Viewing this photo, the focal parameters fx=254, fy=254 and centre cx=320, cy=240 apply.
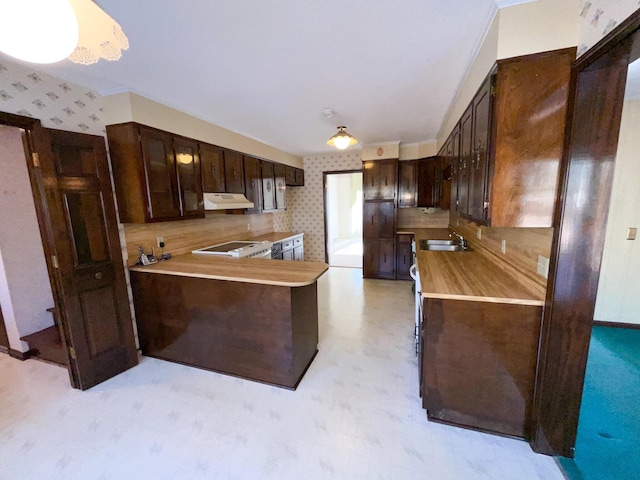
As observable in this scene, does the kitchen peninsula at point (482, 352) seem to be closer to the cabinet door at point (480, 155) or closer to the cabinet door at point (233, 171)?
the cabinet door at point (480, 155)

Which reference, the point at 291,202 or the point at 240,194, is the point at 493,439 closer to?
the point at 240,194

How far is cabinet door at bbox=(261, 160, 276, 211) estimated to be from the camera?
4.27 m

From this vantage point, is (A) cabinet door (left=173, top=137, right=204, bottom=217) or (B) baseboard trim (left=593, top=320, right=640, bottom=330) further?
(B) baseboard trim (left=593, top=320, right=640, bottom=330)

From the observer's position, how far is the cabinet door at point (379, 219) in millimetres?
4699

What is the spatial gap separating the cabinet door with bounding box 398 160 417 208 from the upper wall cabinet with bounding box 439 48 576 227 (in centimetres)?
319

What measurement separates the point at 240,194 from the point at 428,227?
3.59 m

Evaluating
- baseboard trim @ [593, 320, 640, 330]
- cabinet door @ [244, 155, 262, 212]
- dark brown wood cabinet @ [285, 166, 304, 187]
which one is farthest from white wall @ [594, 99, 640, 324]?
dark brown wood cabinet @ [285, 166, 304, 187]

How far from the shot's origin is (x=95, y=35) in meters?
0.92

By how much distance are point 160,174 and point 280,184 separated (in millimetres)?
2488

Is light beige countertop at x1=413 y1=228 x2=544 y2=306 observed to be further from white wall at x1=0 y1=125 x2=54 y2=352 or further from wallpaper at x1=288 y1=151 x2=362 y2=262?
white wall at x1=0 y1=125 x2=54 y2=352

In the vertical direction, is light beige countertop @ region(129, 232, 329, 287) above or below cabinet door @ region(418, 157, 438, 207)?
below

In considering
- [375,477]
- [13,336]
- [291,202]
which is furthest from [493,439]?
[291,202]

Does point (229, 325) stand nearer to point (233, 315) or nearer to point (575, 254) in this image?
point (233, 315)

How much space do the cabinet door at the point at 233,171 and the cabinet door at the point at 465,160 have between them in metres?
2.74
